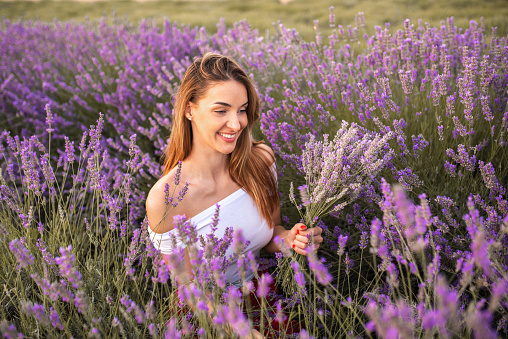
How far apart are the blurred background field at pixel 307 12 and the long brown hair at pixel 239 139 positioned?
8.47 ft

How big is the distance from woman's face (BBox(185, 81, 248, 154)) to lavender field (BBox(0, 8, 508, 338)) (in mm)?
357

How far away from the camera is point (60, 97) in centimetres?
414

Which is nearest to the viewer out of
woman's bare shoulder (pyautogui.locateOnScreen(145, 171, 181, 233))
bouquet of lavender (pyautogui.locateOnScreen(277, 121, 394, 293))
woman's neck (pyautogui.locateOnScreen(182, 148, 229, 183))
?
bouquet of lavender (pyautogui.locateOnScreen(277, 121, 394, 293))

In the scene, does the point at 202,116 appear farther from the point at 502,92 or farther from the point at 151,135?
the point at 502,92

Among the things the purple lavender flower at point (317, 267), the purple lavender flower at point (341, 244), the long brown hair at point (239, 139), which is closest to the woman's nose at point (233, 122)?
the long brown hair at point (239, 139)

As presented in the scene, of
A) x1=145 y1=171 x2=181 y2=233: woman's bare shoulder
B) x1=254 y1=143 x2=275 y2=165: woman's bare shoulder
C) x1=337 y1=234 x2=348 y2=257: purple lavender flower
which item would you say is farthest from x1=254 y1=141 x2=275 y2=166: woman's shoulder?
x1=337 y1=234 x2=348 y2=257: purple lavender flower

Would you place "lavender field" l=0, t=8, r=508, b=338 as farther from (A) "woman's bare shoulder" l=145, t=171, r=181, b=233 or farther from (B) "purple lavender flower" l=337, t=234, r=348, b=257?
(A) "woman's bare shoulder" l=145, t=171, r=181, b=233

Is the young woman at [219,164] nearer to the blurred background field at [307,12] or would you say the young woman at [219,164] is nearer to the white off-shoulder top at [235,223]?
the white off-shoulder top at [235,223]

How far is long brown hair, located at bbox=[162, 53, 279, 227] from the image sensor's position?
6.40 ft

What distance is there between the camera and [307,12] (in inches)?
311

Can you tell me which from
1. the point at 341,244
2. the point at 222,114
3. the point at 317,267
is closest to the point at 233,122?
the point at 222,114

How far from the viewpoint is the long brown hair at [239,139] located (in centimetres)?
195

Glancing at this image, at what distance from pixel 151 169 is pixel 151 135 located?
1.30 ft

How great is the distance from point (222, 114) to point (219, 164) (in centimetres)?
34
